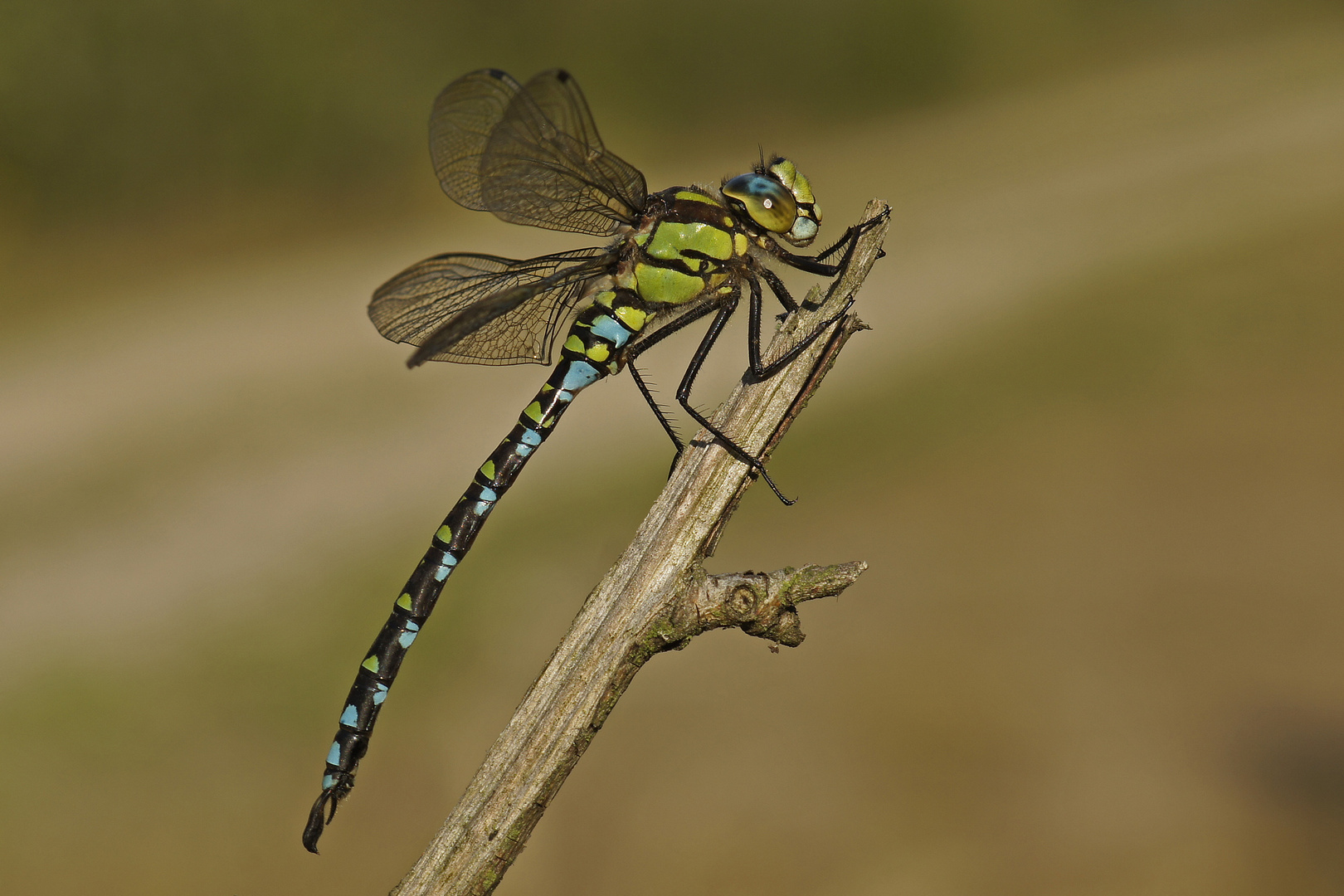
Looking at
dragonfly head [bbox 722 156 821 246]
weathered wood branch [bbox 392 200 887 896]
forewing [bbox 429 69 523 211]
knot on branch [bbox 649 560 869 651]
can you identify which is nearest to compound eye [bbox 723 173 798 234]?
dragonfly head [bbox 722 156 821 246]

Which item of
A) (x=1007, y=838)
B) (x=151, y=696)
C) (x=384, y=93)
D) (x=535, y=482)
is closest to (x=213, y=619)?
(x=151, y=696)

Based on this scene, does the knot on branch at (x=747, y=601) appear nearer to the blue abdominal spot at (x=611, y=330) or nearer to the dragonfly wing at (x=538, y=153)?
the blue abdominal spot at (x=611, y=330)

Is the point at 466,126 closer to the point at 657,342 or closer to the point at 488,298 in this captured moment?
the point at 488,298

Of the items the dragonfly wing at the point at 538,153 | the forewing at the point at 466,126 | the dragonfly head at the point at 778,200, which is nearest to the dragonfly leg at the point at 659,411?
the dragonfly wing at the point at 538,153

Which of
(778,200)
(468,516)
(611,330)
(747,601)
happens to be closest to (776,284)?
(778,200)

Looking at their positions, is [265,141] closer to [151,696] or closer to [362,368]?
[362,368]
